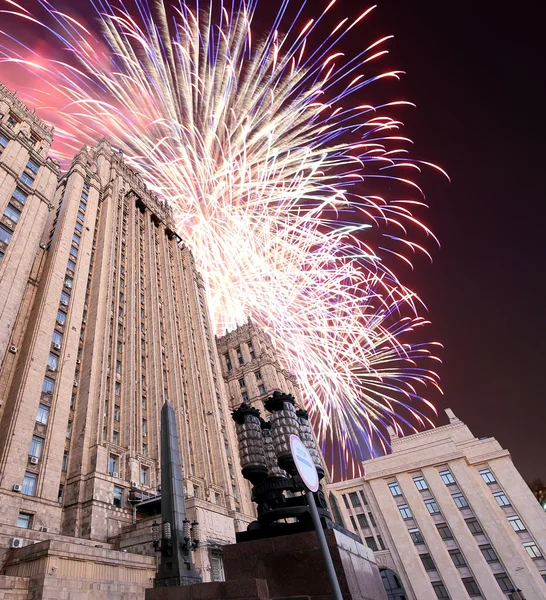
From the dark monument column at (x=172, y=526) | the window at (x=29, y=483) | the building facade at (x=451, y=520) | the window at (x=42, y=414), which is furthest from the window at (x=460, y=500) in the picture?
the window at (x=42, y=414)

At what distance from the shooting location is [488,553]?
158 ft

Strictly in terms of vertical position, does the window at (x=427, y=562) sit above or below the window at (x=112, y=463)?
below

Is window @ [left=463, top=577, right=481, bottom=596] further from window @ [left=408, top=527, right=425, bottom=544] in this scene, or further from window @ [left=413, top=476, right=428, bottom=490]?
window @ [left=413, top=476, right=428, bottom=490]

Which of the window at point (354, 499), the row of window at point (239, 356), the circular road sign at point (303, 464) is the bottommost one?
the circular road sign at point (303, 464)

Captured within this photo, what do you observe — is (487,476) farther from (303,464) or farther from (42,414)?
(303,464)

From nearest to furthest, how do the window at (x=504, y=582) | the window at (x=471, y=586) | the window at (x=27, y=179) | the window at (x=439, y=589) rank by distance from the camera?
the window at (x=27, y=179) < the window at (x=504, y=582) < the window at (x=471, y=586) < the window at (x=439, y=589)

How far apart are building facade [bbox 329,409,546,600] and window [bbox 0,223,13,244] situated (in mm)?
58326

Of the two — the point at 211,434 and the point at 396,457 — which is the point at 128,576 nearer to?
the point at 211,434

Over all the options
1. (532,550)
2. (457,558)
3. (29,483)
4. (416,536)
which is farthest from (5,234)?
(532,550)

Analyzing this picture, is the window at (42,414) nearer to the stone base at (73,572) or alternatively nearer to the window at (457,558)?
the stone base at (73,572)

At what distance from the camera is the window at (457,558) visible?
160 ft

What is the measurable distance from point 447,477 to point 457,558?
32.9 ft

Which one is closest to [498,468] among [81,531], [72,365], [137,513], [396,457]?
[396,457]

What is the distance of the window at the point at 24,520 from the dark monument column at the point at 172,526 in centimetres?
1404
